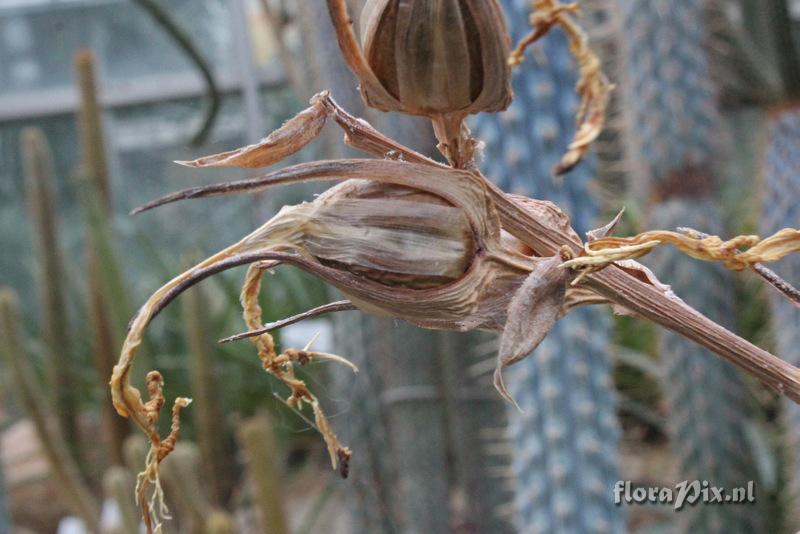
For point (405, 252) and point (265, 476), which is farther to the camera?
point (265, 476)

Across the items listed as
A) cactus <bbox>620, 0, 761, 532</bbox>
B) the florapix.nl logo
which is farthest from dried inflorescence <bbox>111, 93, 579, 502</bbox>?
cactus <bbox>620, 0, 761, 532</bbox>

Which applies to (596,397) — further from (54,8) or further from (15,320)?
(54,8)

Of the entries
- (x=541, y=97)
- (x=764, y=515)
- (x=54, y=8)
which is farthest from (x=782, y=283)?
(x=54, y=8)

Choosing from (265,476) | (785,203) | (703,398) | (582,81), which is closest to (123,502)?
(265,476)

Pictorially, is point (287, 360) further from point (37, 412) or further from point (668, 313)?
point (37, 412)

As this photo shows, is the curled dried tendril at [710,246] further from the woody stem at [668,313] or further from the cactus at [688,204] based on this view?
the cactus at [688,204]

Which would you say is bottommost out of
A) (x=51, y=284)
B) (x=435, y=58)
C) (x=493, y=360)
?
(x=493, y=360)
